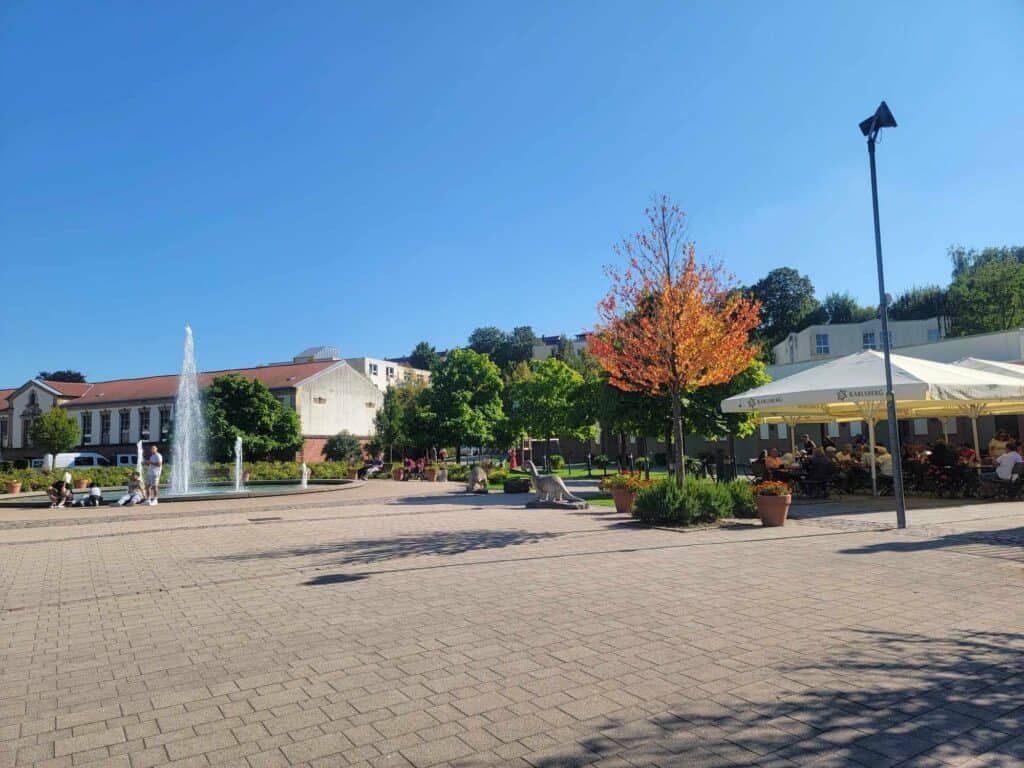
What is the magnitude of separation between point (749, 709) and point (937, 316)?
75875mm

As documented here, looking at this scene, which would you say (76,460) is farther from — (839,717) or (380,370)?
(839,717)

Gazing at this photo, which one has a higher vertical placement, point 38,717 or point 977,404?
point 977,404

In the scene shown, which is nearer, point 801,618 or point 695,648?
point 695,648

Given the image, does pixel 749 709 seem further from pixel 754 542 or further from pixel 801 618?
pixel 754 542

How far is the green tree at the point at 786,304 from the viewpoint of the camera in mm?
78312

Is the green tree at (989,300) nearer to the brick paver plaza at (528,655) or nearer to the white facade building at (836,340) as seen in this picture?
the white facade building at (836,340)

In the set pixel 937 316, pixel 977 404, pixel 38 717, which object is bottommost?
pixel 38 717

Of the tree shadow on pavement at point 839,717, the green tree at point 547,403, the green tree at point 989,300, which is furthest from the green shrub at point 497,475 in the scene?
the green tree at point 989,300

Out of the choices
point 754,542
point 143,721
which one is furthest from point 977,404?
point 143,721

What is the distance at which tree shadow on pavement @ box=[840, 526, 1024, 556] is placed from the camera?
9.63 metres

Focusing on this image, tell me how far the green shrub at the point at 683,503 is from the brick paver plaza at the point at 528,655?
6.02 feet

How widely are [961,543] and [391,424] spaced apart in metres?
48.0

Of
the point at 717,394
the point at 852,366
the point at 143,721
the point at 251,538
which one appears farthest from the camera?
the point at 717,394

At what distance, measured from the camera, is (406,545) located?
1135 centimetres
